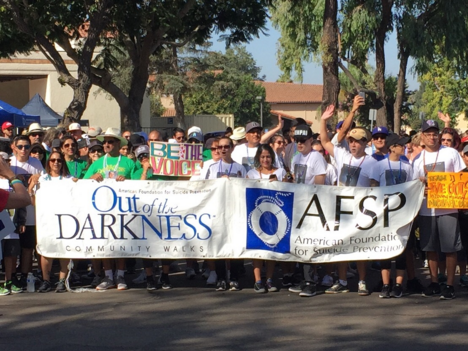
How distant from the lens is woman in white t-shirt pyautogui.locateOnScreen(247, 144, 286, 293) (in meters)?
9.00

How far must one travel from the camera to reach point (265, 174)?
9.16 metres

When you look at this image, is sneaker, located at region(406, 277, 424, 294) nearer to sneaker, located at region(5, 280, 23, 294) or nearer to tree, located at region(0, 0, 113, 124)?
sneaker, located at region(5, 280, 23, 294)

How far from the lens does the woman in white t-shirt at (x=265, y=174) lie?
9.00 m

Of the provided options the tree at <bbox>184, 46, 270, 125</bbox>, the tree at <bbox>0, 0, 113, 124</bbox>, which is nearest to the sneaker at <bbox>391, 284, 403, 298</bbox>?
the tree at <bbox>0, 0, 113, 124</bbox>

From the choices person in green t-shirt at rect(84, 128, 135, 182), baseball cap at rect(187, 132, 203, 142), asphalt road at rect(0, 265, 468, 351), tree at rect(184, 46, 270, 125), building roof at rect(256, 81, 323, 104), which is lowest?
asphalt road at rect(0, 265, 468, 351)

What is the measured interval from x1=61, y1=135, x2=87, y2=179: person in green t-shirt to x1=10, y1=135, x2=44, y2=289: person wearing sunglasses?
0.44 m

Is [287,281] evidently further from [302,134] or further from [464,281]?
[464,281]

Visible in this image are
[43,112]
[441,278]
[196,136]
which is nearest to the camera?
[441,278]

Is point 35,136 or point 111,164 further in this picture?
point 35,136

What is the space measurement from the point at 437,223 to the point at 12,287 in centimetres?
475

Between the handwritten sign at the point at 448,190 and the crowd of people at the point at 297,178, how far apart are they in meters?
0.15

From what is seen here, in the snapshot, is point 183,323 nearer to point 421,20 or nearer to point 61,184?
point 61,184

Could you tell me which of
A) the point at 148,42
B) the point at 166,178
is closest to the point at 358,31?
the point at 148,42

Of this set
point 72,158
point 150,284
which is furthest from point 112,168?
point 150,284
